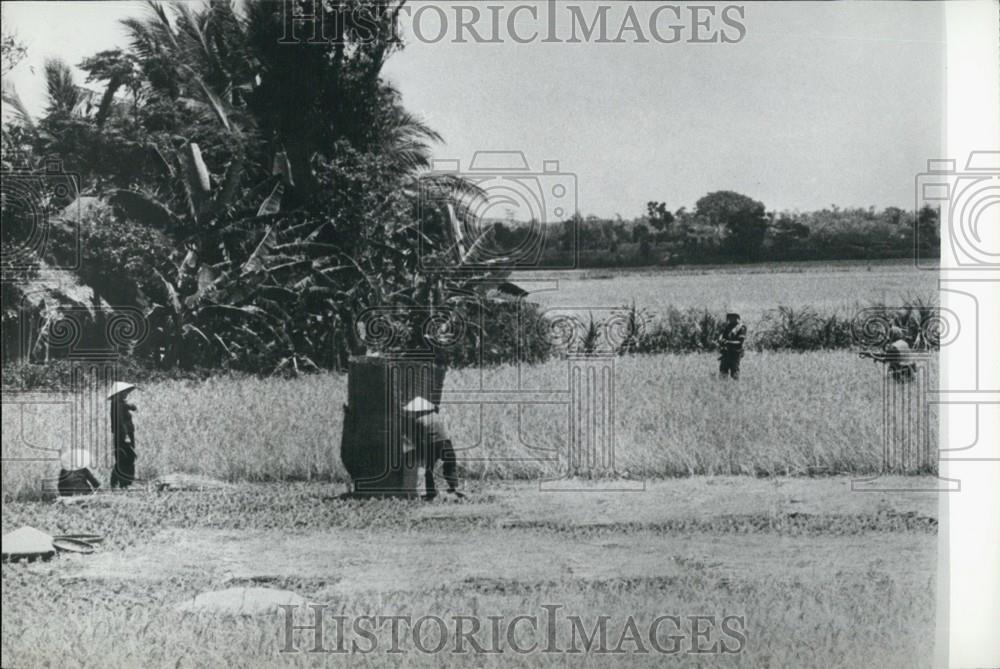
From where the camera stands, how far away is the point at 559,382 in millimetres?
5129

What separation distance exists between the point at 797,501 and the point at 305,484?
2.39 m

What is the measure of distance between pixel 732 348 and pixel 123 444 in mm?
3051

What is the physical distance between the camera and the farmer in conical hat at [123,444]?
535 cm

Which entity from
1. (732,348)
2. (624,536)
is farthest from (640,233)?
(624,536)

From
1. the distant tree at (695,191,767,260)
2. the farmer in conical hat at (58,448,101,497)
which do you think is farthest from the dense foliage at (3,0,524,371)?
the distant tree at (695,191,767,260)

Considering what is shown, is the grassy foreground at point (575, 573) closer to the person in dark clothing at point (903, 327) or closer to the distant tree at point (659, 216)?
the person in dark clothing at point (903, 327)

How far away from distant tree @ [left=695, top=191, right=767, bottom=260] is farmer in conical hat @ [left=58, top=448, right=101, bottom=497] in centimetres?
327

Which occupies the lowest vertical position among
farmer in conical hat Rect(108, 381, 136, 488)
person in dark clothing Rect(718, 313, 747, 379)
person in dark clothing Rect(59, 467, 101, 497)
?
person in dark clothing Rect(59, 467, 101, 497)

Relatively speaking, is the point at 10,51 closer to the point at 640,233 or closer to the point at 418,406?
the point at 418,406

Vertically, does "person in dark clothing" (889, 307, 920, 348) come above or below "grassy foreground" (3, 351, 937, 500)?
above

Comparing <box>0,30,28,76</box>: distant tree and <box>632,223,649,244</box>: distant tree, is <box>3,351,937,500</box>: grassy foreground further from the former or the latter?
<box>0,30,28,76</box>: distant tree

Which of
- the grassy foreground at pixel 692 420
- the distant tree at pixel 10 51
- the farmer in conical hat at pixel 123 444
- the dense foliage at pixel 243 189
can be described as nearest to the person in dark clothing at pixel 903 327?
the grassy foreground at pixel 692 420

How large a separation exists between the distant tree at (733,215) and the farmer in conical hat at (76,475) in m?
3.27

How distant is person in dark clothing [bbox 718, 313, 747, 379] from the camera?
518 centimetres
